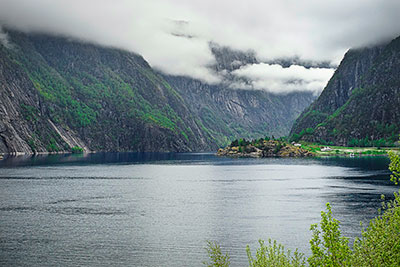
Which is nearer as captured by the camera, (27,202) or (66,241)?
(66,241)

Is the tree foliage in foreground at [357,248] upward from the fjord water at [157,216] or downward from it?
upward

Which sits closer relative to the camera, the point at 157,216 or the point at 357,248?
the point at 357,248

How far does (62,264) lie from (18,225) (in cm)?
2313

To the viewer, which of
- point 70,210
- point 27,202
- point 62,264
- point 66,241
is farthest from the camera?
point 27,202

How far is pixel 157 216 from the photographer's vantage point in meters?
79.5

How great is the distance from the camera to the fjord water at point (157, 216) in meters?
54.2

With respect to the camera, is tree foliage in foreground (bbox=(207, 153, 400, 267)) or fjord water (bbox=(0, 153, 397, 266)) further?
fjord water (bbox=(0, 153, 397, 266))

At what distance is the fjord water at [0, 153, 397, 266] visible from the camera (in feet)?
178

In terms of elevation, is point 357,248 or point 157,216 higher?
point 357,248

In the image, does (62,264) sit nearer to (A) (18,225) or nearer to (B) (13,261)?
(B) (13,261)

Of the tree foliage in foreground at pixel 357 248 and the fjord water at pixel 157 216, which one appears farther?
the fjord water at pixel 157 216

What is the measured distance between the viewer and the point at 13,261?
49844mm

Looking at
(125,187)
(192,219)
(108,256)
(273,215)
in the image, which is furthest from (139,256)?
(125,187)

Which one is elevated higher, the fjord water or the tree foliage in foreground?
the tree foliage in foreground
